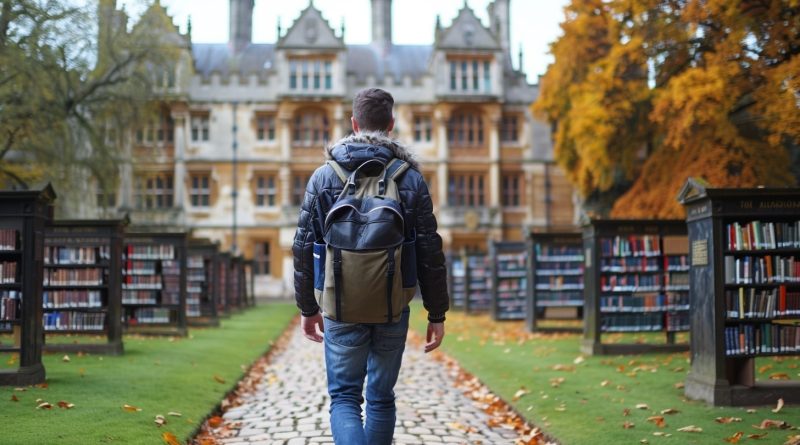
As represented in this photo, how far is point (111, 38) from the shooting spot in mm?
21266

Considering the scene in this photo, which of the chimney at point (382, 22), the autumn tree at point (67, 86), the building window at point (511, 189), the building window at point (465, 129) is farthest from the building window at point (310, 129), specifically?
the autumn tree at point (67, 86)

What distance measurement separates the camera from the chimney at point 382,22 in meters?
46.1

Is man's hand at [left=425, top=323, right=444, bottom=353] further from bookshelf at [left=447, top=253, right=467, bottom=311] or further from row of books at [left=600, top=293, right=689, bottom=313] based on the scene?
bookshelf at [left=447, top=253, right=467, bottom=311]

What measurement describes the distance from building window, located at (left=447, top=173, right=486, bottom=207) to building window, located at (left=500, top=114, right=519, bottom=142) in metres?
2.57

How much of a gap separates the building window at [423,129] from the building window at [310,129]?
435 cm

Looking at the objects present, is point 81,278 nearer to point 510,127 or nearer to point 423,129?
point 423,129

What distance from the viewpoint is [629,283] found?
12688 mm

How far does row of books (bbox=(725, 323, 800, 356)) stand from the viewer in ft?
25.4

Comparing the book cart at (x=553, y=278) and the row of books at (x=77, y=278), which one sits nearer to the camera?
the row of books at (x=77, y=278)

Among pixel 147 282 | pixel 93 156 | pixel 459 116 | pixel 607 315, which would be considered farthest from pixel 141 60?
pixel 459 116

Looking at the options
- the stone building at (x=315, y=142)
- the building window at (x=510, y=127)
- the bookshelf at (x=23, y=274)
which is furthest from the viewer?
the building window at (x=510, y=127)

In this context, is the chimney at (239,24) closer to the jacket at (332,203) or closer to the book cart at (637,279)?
the book cart at (637,279)

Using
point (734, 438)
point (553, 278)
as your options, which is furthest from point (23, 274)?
point (553, 278)

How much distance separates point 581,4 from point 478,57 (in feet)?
63.0
